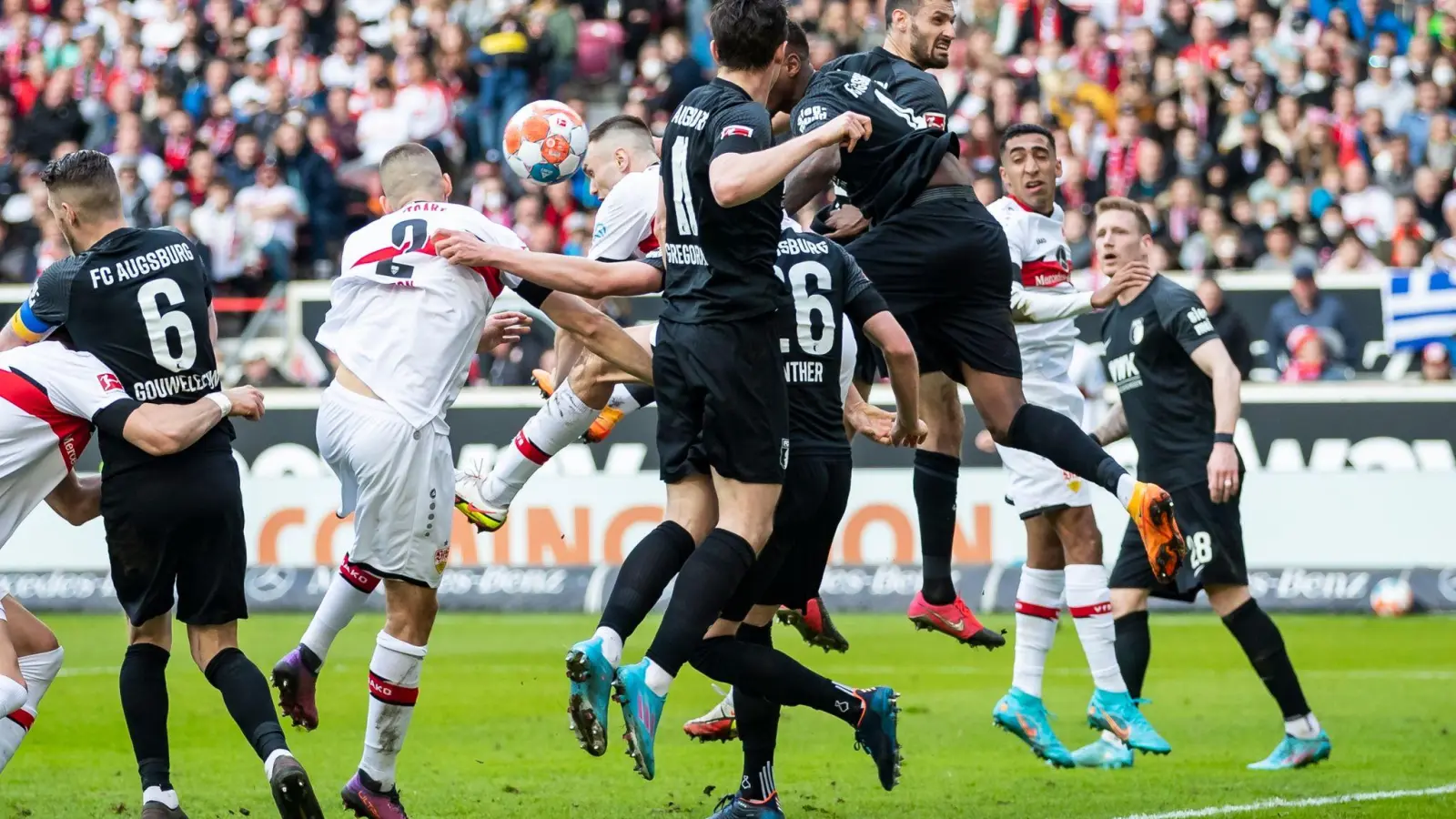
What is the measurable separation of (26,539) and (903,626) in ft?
28.0

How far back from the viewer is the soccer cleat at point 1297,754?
32.1 feet

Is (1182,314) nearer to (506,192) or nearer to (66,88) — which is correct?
(506,192)

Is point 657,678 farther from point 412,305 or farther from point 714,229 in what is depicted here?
point 412,305

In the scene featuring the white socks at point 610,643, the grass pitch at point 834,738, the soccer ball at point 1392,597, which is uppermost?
the white socks at point 610,643

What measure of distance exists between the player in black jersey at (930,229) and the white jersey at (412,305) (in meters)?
1.54

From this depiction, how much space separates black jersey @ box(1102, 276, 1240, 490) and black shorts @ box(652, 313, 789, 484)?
11.7 feet

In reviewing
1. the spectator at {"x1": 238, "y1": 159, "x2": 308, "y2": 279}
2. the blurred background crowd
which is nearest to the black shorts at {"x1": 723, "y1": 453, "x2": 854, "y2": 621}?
the blurred background crowd

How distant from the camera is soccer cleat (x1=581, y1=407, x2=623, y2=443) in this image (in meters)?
9.98

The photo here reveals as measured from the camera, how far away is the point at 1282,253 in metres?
19.4

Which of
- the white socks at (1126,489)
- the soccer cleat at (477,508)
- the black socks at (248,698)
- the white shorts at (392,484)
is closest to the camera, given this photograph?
the black socks at (248,698)

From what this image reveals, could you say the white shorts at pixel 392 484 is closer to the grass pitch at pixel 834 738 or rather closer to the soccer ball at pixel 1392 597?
the grass pitch at pixel 834 738

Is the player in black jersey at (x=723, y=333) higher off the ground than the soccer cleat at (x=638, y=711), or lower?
higher

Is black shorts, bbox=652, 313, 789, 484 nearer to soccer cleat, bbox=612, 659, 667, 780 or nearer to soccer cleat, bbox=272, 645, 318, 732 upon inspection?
soccer cleat, bbox=612, 659, 667, 780

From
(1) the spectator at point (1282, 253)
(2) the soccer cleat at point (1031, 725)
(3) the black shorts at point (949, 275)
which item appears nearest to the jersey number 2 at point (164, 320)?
(3) the black shorts at point (949, 275)
